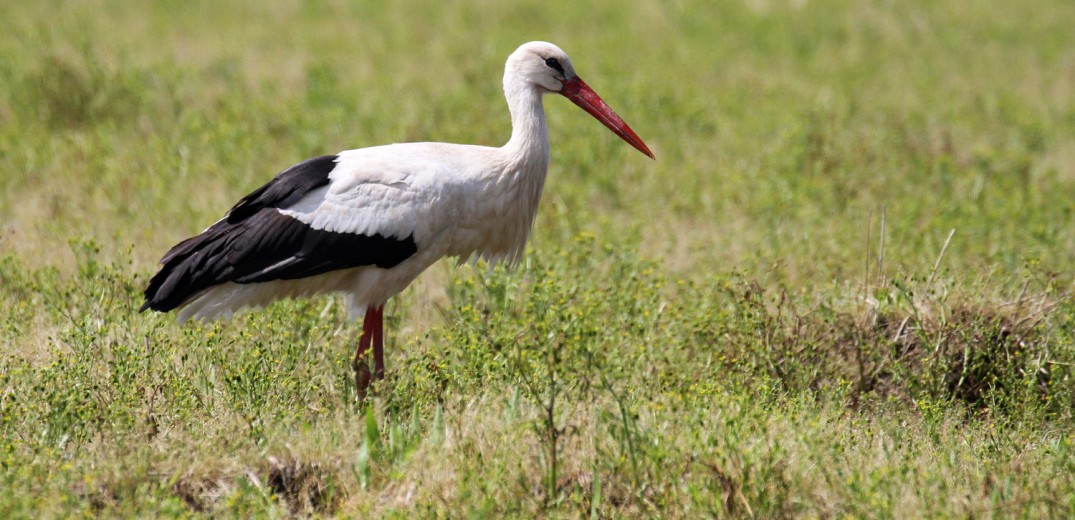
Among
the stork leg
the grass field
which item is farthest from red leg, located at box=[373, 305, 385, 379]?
the grass field

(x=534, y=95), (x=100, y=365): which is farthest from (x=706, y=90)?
(x=100, y=365)

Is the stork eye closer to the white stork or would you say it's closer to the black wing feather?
the white stork

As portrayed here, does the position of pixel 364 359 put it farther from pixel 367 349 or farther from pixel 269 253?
pixel 269 253

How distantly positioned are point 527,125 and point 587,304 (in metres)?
0.88

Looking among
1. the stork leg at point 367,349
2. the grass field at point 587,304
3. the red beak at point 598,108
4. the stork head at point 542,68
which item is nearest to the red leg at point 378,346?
the stork leg at point 367,349

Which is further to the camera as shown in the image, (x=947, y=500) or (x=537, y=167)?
(x=537, y=167)

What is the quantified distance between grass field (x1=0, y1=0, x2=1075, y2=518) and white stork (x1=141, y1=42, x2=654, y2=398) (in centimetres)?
A: 21

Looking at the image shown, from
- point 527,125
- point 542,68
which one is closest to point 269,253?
point 527,125

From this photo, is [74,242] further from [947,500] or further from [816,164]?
[816,164]

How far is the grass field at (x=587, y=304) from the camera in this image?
3881 mm

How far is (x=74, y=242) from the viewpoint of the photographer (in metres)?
5.67

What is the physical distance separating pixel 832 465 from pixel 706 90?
6939mm

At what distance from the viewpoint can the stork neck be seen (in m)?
4.99

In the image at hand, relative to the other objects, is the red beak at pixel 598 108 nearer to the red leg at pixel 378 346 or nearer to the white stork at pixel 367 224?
the white stork at pixel 367 224
